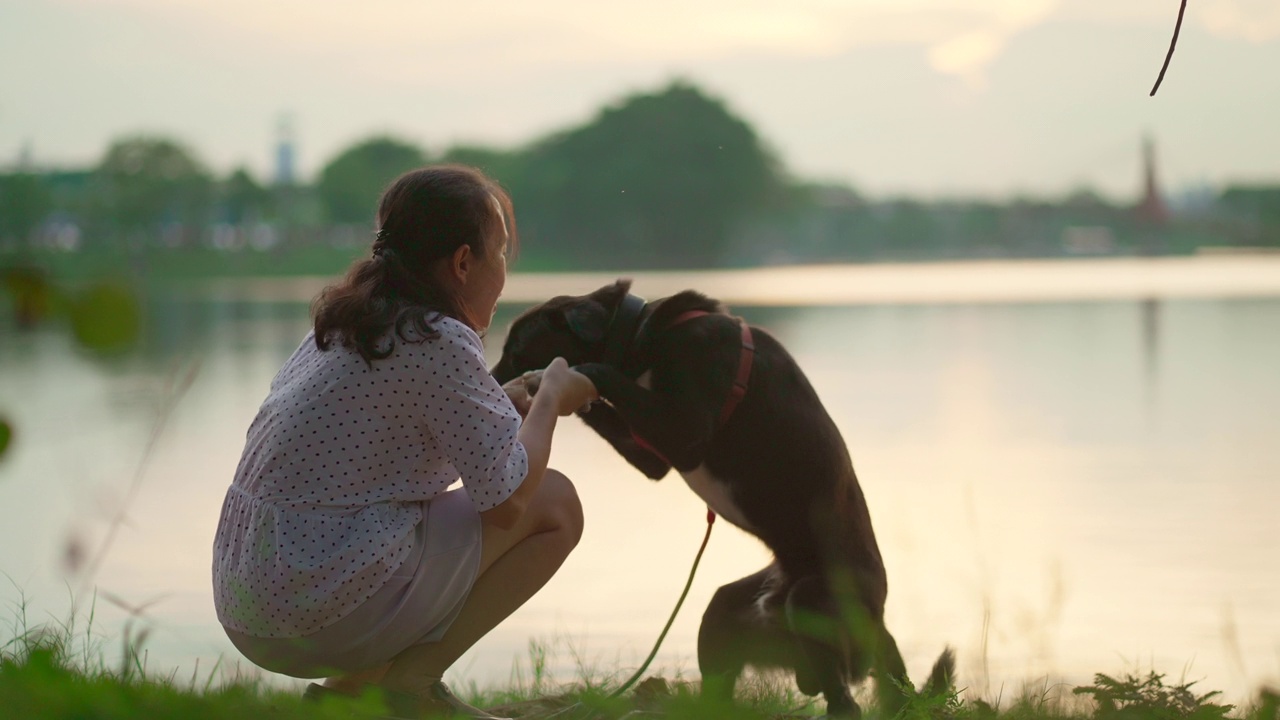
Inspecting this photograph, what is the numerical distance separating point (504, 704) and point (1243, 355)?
9790 millimetres

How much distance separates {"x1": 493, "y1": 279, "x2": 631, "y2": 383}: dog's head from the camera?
2.89 metres

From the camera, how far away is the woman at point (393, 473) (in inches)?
85.2

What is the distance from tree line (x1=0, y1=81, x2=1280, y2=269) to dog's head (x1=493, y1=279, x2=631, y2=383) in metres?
34.3

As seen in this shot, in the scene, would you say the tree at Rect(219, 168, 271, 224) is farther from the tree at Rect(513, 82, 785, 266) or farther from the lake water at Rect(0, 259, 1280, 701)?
the lake water at Rect(0, 259, 1280, 701)

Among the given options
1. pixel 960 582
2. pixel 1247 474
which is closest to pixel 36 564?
pixel 960 582

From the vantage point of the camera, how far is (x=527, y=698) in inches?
117

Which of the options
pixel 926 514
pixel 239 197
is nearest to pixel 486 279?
pixel 926 514

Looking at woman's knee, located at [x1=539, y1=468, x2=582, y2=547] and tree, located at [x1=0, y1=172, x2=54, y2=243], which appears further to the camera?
woman's knee, located at [x1=539, y1=468, x2=582, y2=547]

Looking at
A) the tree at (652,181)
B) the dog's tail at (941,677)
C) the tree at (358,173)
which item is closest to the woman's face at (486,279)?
the dog's tail at (941,677)

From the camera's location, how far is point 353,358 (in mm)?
2186

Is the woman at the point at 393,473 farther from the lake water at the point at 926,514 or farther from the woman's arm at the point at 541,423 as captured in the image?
the lake water at the point at 926,514

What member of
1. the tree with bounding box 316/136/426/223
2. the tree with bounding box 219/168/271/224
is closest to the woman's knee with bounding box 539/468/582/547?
the tree with bounding box 316/136/426/223

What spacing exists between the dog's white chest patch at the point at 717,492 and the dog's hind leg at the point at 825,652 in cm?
22

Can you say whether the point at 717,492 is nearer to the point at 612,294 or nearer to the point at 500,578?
the point at 612,294
